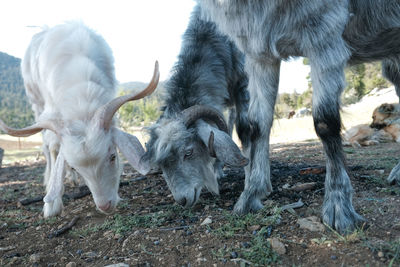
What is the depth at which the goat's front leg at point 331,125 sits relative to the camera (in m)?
2.33

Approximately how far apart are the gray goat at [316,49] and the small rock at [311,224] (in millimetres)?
64

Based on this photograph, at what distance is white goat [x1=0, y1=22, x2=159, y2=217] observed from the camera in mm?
3035

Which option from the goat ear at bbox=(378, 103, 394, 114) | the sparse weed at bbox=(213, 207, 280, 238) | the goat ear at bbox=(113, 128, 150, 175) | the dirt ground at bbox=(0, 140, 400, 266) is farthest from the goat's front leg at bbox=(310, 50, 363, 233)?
the goat ear at bbox=(378, 103, 394, 114)

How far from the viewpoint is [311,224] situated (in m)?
2.26

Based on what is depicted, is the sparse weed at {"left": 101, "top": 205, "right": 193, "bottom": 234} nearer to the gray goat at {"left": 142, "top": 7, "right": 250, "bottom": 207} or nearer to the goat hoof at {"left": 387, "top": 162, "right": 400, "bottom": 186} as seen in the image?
the gray goat at {"left": 142, "top": 7, "right": 250, "bottom": 207}

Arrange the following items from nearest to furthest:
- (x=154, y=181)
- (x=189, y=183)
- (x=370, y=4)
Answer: (x=370, y=4), (x=189, y=183), (x=154, y=181)

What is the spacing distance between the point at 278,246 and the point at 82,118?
2.20m

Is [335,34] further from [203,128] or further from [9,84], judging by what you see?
[9,84]

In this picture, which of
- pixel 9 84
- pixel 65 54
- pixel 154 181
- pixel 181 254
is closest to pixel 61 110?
pixel 65 54

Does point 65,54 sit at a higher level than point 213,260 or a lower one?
higher

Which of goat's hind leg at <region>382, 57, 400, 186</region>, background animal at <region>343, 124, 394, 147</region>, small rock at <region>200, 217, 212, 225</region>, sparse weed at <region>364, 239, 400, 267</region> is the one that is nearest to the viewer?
sparse weed at <region>364, 239, 400, 267</region>

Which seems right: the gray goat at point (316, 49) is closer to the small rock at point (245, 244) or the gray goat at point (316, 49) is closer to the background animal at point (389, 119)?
the small rock at point (245, 244)

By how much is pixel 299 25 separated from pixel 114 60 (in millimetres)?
2971

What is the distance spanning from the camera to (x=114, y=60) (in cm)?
464
